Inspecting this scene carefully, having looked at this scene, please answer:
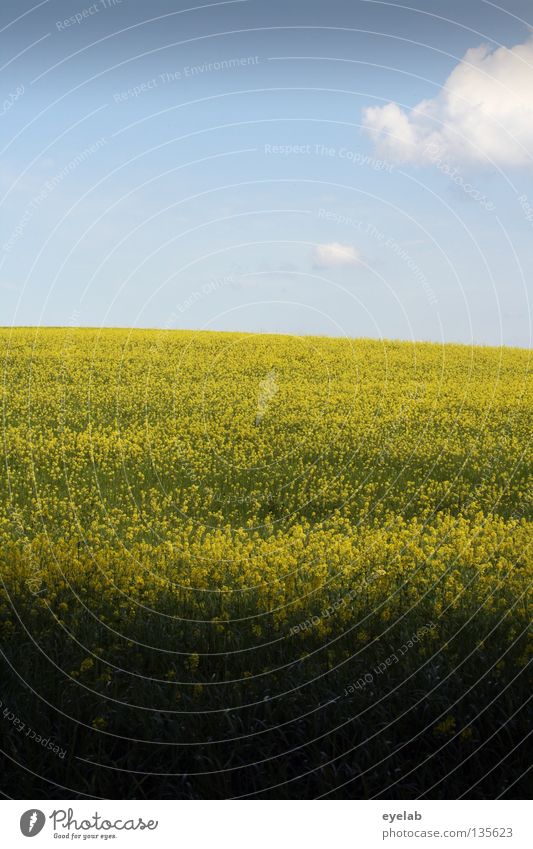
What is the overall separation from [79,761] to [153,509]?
7.65 m

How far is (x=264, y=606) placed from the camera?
24.9 feet

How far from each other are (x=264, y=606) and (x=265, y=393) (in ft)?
46.2

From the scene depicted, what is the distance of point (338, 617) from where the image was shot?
23.6 ft
